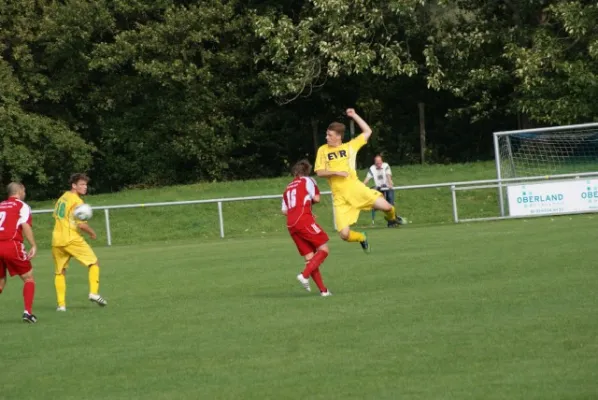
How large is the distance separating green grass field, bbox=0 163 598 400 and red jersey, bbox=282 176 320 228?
38.4 inches

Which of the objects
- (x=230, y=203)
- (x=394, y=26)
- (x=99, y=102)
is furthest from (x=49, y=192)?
(x=394, y=26)

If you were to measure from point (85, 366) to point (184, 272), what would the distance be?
9.57m

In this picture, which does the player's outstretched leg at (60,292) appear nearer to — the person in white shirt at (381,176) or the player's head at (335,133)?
the player's head at (335,133)

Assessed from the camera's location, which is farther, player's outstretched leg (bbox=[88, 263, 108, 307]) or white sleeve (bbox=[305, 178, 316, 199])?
player's outstretched leg (bbox=[88, 263, 108, 307])

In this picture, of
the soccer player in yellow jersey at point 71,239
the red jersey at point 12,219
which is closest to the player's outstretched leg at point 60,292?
the soccer player in yellow jersey at point 71,239

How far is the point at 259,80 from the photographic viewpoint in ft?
137

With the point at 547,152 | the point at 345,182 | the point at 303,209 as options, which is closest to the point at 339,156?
the point at 345,182

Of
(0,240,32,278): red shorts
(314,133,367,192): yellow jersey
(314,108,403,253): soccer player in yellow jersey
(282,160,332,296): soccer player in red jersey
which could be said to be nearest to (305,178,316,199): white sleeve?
(282,160,332,296): soccer player in red jersey

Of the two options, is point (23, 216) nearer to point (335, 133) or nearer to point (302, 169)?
point (302, 169)

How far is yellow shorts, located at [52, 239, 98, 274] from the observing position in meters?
14.6

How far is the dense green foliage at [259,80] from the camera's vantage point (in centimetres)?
3634

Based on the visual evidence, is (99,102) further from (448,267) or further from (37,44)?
(448,267)

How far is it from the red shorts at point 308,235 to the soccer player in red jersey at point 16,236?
3107 mm

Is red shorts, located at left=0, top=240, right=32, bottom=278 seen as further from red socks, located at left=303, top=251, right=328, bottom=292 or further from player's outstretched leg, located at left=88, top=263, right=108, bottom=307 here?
red socks, located at left=303, top=251, right=328, bottom=292
